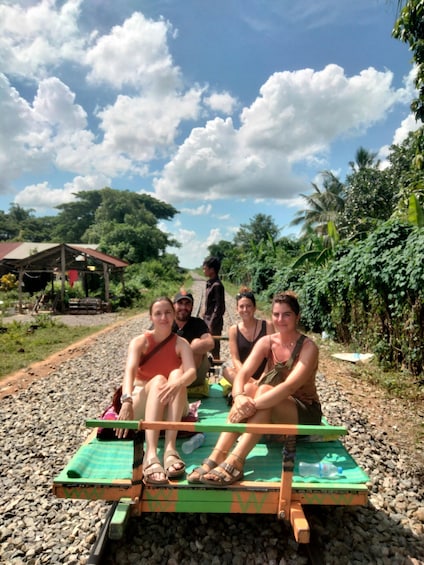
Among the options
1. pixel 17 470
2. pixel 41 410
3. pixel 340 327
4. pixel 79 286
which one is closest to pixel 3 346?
pixel 41 410

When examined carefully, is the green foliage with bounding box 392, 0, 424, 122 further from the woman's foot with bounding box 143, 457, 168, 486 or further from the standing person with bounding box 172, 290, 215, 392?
the woman's foot with bounding box 143, 457, 168, 486

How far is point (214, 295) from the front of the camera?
575 centimetres

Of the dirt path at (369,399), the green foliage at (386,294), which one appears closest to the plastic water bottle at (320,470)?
the dirt path at (369,399)

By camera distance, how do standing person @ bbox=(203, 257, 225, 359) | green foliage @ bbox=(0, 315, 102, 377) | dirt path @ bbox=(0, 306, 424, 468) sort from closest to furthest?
dirt path @ bbox=(0, 306, 424, 468) < standing person @ bbox=(203, 257, 225, 359) < green foliage @ bbox=(0, 315, 102, 377)

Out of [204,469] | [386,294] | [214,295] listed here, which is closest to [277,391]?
[204,469]

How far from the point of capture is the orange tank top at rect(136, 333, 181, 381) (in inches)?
138

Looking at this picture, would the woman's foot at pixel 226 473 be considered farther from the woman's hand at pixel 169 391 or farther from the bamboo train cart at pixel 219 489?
the woman's hand at pixel 169 391

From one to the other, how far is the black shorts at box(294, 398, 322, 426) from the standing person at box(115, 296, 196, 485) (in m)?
0.89

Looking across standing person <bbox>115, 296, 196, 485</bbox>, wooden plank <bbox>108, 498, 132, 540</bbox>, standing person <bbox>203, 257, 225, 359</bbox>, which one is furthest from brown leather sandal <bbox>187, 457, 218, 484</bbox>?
standing person <bbox>203, 257, 225, 359</bbox>

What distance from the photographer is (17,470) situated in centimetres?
392

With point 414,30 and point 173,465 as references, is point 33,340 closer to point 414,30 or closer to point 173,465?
point 173,465

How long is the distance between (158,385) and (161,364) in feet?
1.14

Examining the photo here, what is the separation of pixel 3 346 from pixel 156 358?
Result: 8969mm

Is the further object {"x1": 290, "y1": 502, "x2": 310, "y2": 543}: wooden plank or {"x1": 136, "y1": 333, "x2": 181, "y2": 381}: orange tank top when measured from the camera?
{"x1": 136, "y1": 333, "x2": 181, "y2": 381}: orange tank top
